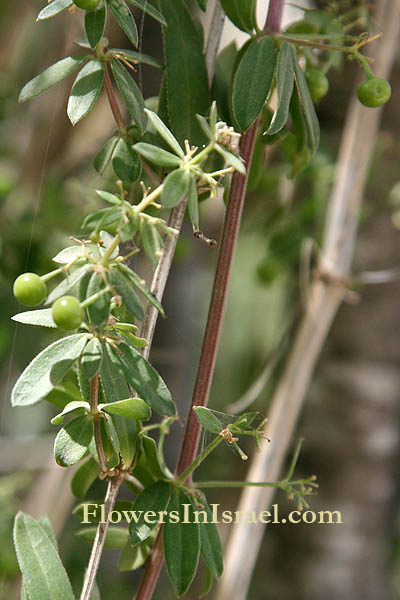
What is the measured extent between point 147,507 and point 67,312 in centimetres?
14

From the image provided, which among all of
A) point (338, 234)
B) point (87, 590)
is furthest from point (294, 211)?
point (87, 590)

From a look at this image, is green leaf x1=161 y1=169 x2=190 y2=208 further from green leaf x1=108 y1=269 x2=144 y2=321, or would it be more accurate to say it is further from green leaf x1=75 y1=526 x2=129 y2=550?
green leaf x1=75 y1=526 x2=129 y2=550

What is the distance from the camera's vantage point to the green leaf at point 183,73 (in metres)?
0.36

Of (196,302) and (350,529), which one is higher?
(196,302)

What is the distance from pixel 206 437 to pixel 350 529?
1.93ft

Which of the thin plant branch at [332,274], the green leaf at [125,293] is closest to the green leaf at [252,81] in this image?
the green leaf at [125,293]

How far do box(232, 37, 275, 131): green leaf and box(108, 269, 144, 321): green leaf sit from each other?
110 millimetres

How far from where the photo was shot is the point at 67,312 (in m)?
0.26

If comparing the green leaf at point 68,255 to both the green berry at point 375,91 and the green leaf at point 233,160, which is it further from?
the green berry at point 375,91

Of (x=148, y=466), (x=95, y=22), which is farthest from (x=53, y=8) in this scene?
(x=148, y=466)

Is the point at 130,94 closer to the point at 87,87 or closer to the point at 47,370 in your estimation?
the point at 87,87

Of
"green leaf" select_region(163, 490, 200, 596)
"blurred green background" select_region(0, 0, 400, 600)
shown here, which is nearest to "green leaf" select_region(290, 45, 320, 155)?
"green leaf" select_region(163, 490, 200, 596)

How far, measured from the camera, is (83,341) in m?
0.30

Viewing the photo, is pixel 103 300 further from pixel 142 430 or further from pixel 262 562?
pixel 262 562
